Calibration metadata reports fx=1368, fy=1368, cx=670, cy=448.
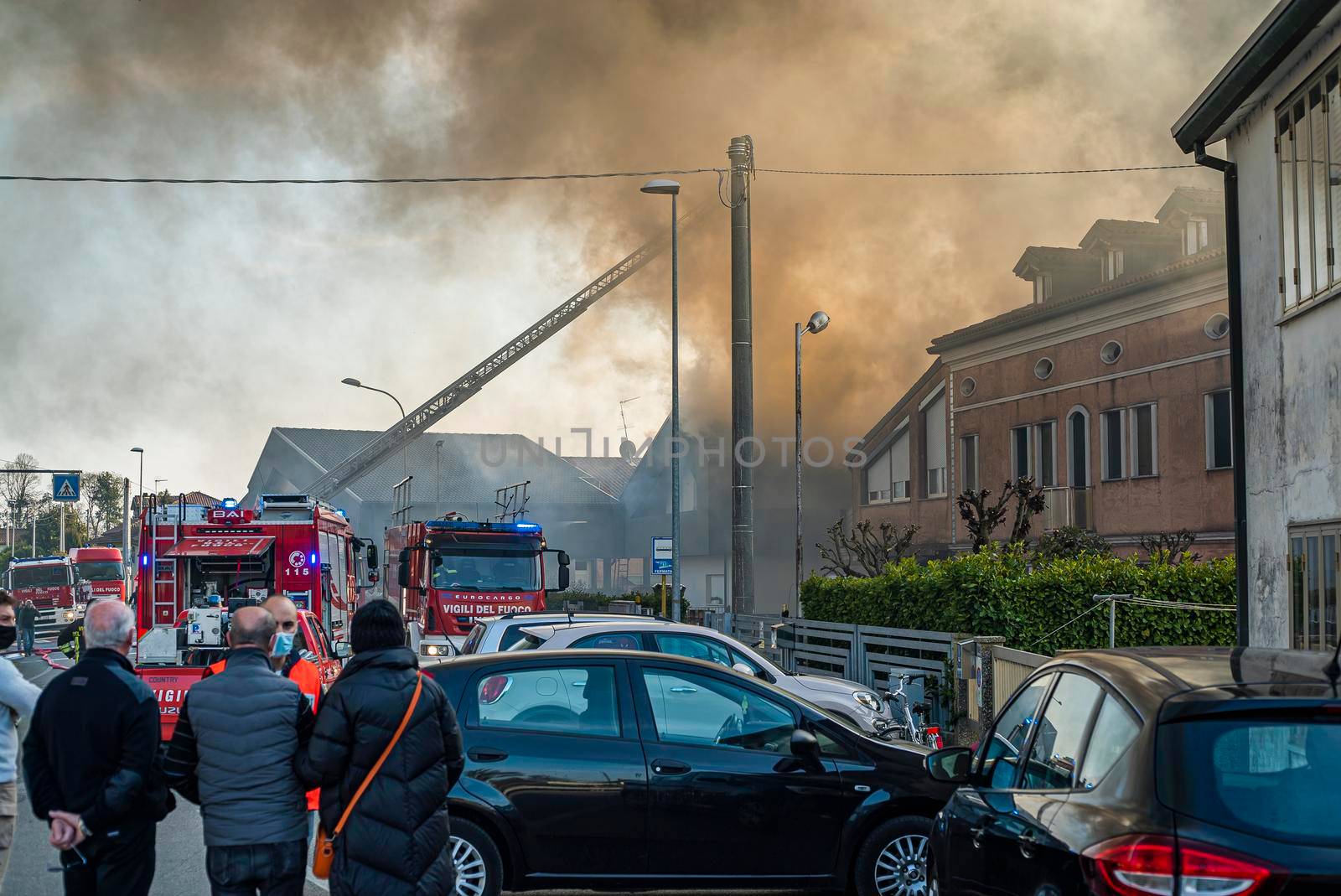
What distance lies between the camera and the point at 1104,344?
1182 inches

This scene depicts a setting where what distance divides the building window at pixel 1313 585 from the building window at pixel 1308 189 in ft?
6.14

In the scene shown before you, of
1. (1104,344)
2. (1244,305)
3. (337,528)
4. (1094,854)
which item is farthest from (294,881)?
(1104,344)

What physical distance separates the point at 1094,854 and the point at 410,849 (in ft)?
8.07

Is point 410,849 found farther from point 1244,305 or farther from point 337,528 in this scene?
point 337,528

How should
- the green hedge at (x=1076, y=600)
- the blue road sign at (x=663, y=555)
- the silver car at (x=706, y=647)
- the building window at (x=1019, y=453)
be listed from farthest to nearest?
1. the building window at (x=1019, y=453)
2. the blue road sign at (x=663, y=555)
3. the green hedge at (x=1076, y=600)
4. the silver car at (x=706, y=647)

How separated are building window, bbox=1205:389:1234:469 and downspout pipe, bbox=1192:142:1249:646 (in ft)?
48.1

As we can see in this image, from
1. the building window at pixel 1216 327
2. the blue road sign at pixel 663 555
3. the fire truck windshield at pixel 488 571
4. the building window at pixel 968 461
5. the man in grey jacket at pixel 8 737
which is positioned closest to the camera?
the man in grey jacket at pixel 8 737

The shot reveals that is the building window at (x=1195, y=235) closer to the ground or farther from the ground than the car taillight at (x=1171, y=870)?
farther from the ground

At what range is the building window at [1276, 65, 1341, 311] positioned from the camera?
10.5 metres

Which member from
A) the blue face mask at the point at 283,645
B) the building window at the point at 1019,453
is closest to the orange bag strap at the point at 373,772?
the blue face mask at the point at 283,645

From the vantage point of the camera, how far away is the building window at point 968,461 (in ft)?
116

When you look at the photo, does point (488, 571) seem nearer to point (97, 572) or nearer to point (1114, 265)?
point (1114, 265)

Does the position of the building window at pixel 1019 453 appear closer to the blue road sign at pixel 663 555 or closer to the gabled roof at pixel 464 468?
the blue road sign at pixel 663 555

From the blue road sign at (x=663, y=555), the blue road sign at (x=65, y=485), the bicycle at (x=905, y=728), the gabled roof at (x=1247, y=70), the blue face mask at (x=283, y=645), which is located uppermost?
the gabled roof at (x=1247, y=70)
